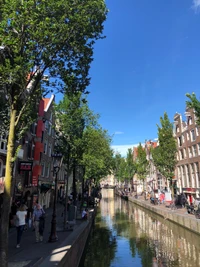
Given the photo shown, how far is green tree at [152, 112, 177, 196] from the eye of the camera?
33.9 m

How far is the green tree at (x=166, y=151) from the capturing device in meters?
33.9

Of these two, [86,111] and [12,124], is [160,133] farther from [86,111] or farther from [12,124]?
[12,124]

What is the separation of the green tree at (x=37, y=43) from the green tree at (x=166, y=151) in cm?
2808

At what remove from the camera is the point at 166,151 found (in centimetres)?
3425

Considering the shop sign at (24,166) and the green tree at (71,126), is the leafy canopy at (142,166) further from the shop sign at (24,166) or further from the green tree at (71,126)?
the shop sign at (24,166)

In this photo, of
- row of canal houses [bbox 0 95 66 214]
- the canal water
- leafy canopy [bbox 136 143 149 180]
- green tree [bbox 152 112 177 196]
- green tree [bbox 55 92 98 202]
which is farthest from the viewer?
leafy canopy [bbox 136 143 149 180]

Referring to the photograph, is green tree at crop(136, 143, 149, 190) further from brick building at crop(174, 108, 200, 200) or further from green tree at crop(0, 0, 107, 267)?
green tree at crop(0, 0, 107, 267)

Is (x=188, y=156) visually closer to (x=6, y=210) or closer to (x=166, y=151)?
(x=166, y=151)

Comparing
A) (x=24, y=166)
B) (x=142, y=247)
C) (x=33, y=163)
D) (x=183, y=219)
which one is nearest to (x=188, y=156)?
(x=183, y=219)

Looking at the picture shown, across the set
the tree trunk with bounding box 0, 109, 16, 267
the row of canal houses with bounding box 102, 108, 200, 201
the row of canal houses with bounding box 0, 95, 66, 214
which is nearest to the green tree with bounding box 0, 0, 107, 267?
the tree trunk with bounding box 0, 109, 16, 267

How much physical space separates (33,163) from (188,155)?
1086 inches

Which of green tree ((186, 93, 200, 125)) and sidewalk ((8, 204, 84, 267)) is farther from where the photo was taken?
green tree ((186, 93, 200, 125))

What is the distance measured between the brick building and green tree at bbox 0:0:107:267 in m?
31.0

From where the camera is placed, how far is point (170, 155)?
3422 centimetres
